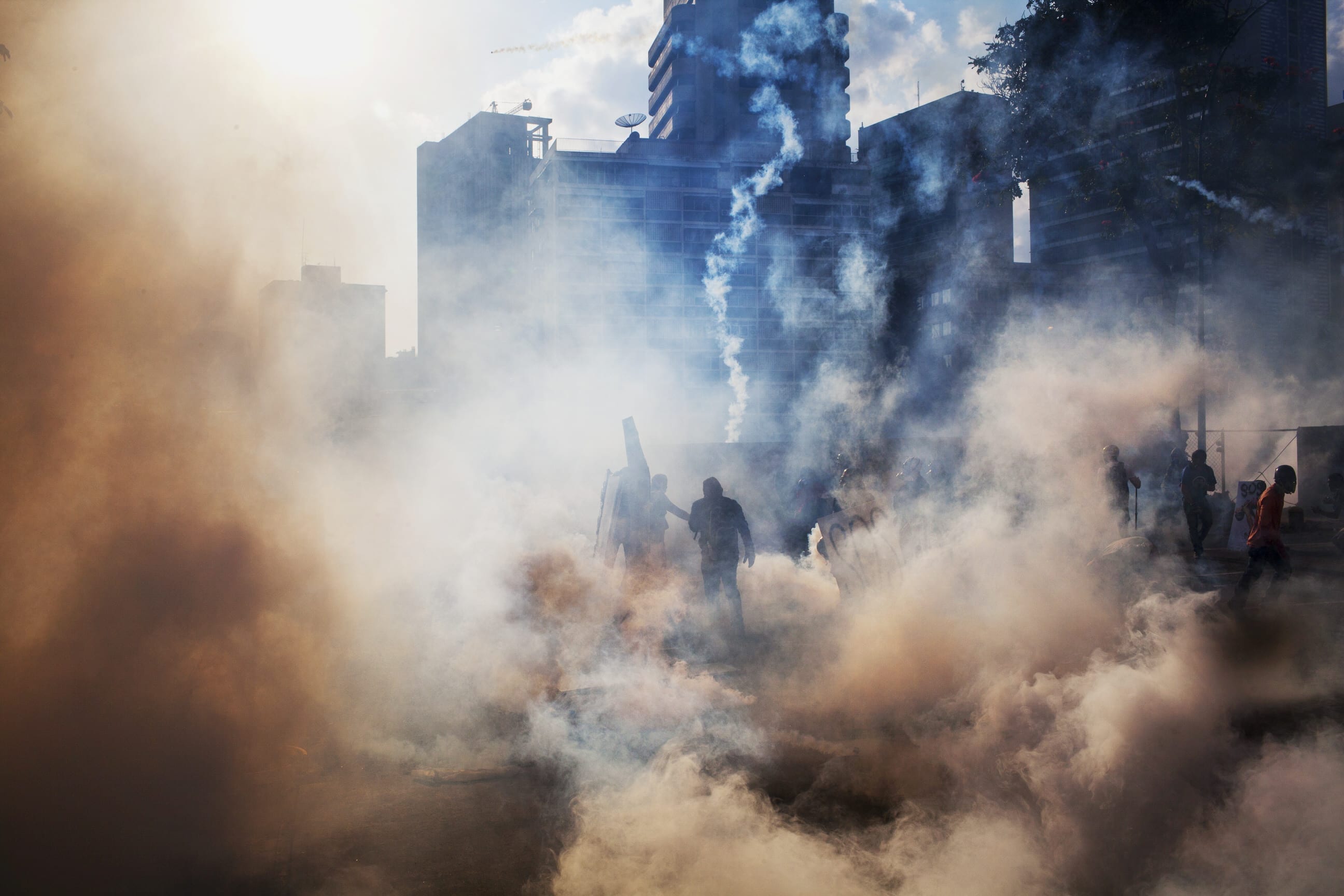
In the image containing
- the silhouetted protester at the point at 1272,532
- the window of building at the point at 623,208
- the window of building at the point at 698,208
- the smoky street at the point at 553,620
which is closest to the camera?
Answer: the smoky street at the point at 553,620

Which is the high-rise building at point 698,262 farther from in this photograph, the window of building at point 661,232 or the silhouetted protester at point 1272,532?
the silhouetted protester at point 1272,532

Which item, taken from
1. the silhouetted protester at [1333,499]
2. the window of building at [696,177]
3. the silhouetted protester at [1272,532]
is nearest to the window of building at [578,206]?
the window of building at [696,177]

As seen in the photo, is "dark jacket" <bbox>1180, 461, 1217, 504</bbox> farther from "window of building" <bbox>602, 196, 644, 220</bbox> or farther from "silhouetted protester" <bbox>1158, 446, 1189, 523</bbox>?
"window of building" <bbox>602, 196, 644, 220</bbox>

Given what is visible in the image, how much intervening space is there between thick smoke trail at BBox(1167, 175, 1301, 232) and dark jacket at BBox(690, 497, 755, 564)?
49.7 feet

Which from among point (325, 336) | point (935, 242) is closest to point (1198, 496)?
point (325, 336)

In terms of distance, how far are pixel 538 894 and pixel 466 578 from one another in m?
5.73

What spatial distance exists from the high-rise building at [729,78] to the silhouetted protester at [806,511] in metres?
40.9

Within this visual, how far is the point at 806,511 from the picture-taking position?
9.73 m

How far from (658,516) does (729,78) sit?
55.0m

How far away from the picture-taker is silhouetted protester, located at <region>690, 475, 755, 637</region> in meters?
7.71

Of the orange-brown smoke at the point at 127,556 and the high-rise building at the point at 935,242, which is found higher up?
the high-rise building at the point at 935,242

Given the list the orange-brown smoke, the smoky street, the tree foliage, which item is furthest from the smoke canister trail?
the orange-brown smoke

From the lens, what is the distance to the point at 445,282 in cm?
2838

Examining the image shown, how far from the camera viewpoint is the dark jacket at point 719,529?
7715 mm
